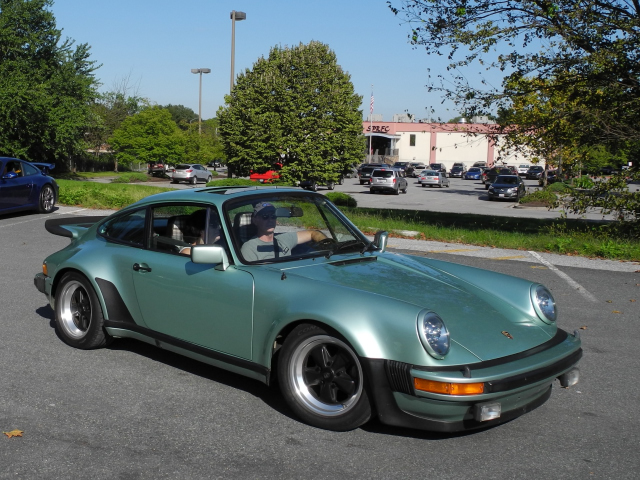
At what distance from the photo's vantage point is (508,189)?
39469mm

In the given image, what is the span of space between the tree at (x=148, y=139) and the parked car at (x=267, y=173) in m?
23.0

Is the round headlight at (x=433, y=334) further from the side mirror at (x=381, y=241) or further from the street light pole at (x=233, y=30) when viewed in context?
the street light pole at (x=233, y=30)

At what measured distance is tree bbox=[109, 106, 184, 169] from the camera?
1896 inches

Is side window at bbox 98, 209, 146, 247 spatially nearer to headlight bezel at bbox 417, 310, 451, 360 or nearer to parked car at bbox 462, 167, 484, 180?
headlight bezel at bbox 417, 310, 451, 360

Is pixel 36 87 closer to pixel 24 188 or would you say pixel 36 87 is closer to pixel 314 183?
pixel 314 183

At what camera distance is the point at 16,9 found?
1329 inches

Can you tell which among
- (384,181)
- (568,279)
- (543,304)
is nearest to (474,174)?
Answer: (384,181)

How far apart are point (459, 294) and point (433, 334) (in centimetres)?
79

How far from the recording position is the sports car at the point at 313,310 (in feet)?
12.3

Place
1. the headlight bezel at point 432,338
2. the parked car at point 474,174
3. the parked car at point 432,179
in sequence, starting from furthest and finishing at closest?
the parked car at point 474,174 → the parked car at point 432,179 → the headlight bezel at point 432,338

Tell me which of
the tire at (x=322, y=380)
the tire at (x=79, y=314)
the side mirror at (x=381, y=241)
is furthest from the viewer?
the tire at (x=79, y=314)

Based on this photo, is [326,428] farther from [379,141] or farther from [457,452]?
[379,141]

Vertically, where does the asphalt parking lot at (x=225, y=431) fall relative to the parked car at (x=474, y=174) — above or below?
below

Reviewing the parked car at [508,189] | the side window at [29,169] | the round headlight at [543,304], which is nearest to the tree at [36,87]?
the side window at [29,169]
